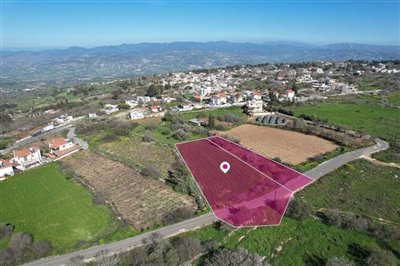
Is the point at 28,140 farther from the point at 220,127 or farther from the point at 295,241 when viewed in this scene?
the point at 295,241

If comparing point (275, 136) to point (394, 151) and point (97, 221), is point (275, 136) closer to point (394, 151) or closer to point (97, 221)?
point (394, 151)

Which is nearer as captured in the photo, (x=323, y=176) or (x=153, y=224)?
(x=153, y=224)

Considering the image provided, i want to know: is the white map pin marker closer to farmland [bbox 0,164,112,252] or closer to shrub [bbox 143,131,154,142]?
farmland [bbox 0,164,112,252]

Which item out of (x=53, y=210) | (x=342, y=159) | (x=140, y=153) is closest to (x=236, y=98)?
(x=140, y=153)

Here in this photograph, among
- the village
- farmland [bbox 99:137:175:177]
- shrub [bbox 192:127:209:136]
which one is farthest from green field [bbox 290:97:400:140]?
farmland [bbox 99:137:175:177]

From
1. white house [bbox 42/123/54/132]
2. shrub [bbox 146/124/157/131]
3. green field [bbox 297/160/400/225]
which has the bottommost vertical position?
white house [bbox 42/123/54/132]

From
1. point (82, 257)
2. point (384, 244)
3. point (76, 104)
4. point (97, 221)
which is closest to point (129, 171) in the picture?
point (97, 221)

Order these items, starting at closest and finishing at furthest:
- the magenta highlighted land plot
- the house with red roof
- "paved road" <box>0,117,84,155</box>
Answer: the magenta highlighted land plot, the house with red roof, "paved road" <box>0,117,84,155</box>

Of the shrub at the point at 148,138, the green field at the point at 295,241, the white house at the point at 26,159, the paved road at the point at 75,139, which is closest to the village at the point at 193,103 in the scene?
the white house at the point at 26,159
